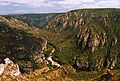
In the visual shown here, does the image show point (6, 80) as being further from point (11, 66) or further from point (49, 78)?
point (49, 78)

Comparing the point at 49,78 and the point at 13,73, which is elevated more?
the point at 13,73

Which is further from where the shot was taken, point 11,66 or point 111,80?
point 111,80

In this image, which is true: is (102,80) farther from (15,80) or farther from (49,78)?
(15,80)

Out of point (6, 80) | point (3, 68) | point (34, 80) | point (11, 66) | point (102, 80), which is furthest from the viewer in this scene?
point (102, 80)

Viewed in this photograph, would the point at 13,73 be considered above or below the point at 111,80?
above

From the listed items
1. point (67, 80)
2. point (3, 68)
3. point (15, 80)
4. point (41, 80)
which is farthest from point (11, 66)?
point (67, 80)

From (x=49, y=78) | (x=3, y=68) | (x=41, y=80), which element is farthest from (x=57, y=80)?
(x=3, y=68)

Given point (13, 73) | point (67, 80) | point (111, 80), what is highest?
point (13, 73)

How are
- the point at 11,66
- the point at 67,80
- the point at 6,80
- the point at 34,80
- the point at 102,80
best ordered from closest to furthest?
the point at 6,80, the point at 11,66, the point at 34,80, the point at 102,80, the point at 67,80

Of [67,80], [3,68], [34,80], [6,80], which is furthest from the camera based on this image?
[67,80]
